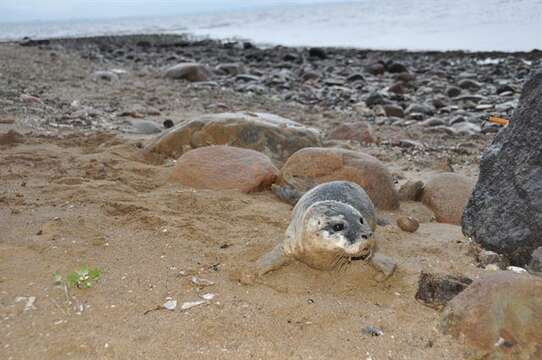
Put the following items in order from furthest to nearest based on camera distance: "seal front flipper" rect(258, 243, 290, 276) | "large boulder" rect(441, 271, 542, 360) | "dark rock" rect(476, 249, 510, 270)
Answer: "dark rock" rect(476, 249, 510, 270) < "seal front flipper" rect(258, 243, 290, 276) < "large boulder" rect(441, 271, 542, 360)

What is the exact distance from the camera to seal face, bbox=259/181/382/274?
7.91 feet

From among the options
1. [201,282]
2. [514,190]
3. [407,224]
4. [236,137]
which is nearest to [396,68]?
[236,137]

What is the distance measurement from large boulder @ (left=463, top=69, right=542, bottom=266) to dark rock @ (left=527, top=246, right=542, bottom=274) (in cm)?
7

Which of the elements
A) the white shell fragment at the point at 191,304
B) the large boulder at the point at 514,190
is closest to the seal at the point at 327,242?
the white shell fragment at the point at 191,304

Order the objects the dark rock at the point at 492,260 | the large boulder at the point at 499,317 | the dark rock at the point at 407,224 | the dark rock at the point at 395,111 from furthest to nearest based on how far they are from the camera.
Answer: the dark rock at the point at 395,111, the dark rock at the point at 407,224, the dark rock at the point at 492,260, the large boulder at the point at 499,317

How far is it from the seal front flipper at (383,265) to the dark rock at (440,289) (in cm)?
18

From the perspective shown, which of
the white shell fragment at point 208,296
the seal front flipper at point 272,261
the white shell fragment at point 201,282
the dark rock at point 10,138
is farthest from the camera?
the dark rock at point 10,138

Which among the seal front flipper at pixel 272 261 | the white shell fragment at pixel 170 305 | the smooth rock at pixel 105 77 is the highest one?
the seal front flipper at pixel 272 261

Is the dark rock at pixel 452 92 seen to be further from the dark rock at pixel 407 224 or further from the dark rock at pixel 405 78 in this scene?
the dark rock at pixel 407 224

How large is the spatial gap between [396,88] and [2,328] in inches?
364

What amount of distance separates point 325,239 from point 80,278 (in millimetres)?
1140

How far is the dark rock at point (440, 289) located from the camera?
229 cm

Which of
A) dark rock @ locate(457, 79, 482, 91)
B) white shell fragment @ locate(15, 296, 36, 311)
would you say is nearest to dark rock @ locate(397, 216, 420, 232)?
white shell fragment @ locate(15, 296, 36, 311)

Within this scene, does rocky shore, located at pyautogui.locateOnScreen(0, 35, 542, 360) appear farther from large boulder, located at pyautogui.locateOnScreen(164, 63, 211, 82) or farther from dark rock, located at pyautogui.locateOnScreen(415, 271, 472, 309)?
large boulder, located at pyautogui.locateOnScreen(164, 63, 211, 82)
